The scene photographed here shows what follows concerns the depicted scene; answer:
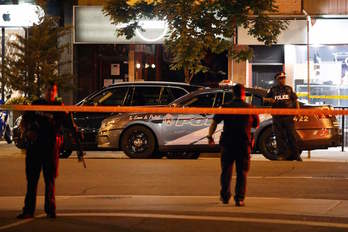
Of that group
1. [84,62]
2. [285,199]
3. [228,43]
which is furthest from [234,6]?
[285,199]

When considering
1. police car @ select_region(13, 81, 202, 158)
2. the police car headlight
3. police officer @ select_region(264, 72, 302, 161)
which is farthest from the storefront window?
the police car headlight

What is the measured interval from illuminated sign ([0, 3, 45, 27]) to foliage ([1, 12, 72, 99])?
56 cm

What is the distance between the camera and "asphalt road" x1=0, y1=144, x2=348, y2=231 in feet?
31.3

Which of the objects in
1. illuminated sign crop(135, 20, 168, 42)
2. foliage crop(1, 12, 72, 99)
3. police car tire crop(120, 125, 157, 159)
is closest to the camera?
police car tire crop(120, 125, 157, 159)

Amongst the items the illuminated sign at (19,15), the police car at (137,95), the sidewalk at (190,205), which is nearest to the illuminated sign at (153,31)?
the illuminated sign at (19,15)

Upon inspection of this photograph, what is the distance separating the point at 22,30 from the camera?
25141 mm

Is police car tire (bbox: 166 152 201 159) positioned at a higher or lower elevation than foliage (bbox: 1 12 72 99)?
lower

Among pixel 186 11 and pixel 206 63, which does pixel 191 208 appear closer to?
pixel 186 11

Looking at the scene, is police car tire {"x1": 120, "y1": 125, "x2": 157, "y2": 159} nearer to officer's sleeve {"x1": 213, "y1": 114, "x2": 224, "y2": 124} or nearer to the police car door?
the police car door

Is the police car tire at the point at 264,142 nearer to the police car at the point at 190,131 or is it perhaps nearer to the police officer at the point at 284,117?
the police car at the point at 190,131

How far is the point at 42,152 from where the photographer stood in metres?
9.82

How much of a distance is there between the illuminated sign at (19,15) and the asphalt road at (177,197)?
745cm

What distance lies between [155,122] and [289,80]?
22.1 ft

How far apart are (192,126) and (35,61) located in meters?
7.06
